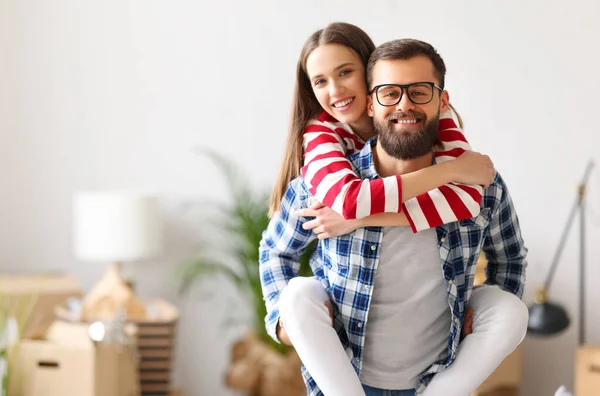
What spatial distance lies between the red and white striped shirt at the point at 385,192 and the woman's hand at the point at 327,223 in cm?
3

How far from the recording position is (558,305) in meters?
3.17

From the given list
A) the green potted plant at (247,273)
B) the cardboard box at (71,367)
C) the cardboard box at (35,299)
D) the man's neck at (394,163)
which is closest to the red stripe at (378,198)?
the man's neck at (394,163)

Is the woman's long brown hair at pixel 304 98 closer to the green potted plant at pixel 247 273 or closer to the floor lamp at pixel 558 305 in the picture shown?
the floor lamp at pixel 558 305

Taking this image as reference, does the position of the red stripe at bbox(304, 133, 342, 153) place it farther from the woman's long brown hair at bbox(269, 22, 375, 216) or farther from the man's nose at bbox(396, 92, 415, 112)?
the man's nose at bbox(396, 92, 415, 112)

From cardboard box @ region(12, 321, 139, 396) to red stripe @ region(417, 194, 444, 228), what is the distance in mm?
1858

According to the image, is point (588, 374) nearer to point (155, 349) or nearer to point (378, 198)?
point (155, 349)

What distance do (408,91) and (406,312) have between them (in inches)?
15.9

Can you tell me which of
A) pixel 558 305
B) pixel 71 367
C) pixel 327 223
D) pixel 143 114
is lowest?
pixel 71 367

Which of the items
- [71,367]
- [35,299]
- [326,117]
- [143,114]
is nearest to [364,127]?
[326,117]

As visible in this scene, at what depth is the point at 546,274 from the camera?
349 centimetres

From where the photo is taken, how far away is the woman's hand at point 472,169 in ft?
4.65

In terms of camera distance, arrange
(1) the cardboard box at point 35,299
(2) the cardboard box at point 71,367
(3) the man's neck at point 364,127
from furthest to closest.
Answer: (1) the cardboard box at point 35,299 → (2) the cardboard box at point 71,367 → (3) the man's neck at point 364,127

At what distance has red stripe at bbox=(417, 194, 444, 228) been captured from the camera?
4.64 feet

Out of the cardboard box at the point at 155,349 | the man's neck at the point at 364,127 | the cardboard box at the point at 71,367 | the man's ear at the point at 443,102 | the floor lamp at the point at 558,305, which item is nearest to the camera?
the man's ear at the point at 443,102
